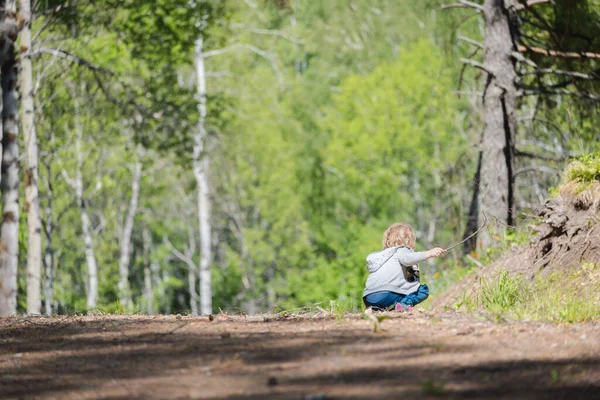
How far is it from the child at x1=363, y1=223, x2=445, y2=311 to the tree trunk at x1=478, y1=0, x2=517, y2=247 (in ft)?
20.3

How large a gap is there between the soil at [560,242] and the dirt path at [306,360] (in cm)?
257

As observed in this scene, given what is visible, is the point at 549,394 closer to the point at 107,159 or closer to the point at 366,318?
the point at 366,318

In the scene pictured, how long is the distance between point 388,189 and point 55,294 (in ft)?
52.4

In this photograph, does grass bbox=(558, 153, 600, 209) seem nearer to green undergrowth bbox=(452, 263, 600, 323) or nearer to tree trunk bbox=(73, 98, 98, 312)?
green undergrowth bbox=(452, 263, 600, 323)

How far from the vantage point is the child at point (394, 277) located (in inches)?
364

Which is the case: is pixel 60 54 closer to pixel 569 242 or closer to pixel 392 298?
pixel 392 298

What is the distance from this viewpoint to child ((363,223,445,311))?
9.23m

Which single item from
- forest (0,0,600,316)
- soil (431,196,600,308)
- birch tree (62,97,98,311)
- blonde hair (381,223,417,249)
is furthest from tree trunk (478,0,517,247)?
birch tree (62,97,98,311)

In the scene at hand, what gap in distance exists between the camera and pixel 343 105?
151 feet

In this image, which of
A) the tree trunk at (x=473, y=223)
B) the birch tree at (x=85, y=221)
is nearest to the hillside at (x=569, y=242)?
the tree trunk at (x=473, y=223)

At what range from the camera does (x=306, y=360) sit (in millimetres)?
5391

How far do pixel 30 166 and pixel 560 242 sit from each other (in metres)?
11.2

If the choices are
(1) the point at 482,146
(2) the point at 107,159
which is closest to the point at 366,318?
(1) the point at 482,146

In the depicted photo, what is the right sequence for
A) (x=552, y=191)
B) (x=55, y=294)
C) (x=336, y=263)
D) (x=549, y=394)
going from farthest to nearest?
1. (x=336, y=263)
2. (x=55, y=294)
3. (x=552, y=191)
4. (x=549, y=394)
